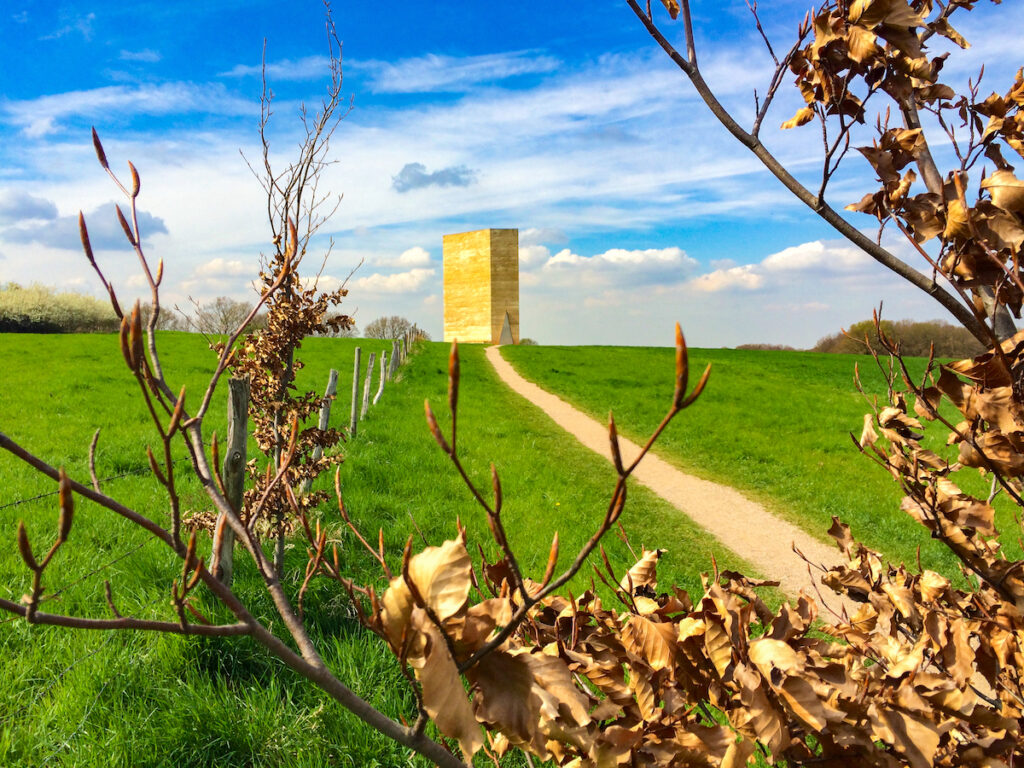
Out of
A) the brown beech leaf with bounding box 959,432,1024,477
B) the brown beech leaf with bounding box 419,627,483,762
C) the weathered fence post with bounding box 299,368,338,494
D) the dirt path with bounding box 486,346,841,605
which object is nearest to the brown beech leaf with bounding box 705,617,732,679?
the brown beech leaf with bounding box 419,627,483,762

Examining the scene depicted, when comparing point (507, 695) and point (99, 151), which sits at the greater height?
point (99, 151)

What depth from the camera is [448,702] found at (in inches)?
28.4

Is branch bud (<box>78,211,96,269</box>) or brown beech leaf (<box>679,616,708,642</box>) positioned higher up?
branch bud (<box>78,211,96,269</box>)

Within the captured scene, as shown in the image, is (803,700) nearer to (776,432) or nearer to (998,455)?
(998,455)

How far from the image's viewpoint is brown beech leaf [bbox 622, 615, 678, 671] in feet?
3.86

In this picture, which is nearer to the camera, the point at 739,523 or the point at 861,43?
the point at 861,43

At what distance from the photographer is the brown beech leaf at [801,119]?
1734 millimetres

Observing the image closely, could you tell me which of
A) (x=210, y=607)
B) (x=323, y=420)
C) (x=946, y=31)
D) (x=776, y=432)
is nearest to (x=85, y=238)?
(x=946, y=31)

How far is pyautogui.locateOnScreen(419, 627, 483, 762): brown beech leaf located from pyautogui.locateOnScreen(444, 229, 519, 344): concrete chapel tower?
141 feet

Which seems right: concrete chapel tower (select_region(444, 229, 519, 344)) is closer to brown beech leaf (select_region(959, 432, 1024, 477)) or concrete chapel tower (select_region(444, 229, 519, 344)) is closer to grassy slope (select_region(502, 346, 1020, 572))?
grassy slope (select_region(502, 346, 1020, 572))

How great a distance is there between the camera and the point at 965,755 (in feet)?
3.99

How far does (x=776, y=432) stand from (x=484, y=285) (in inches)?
1286

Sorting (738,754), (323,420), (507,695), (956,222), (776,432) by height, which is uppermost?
(956,222)

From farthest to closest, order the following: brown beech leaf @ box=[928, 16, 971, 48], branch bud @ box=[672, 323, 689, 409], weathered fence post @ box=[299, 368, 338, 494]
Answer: weathered fence post @ box=[299, 368, 338, 494] → brown beech leaf @ box=[928, 16, 971, 48] → branch bud @ box=[672, 323, 689, 409]
